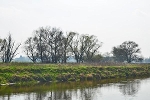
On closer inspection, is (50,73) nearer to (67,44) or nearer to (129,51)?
(67,44)

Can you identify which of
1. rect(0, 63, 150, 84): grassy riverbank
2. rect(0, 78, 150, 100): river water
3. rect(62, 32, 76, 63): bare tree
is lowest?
rect(0, 78, 150, 100): river water

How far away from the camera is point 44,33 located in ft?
317

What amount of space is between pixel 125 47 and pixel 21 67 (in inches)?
3357

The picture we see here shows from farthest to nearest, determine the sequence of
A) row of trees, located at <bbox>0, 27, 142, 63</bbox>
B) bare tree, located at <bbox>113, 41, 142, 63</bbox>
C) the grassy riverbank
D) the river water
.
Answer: bare tree, located at <bbox>113, 41, 142, 63</bbox> → row of trees, located at <bbox>0, 27, 142, 63</bbox> → the grassy riverbank → the river water

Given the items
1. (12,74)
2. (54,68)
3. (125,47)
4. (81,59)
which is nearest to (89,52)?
(81,59)

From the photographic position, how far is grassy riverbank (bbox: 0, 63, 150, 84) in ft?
166

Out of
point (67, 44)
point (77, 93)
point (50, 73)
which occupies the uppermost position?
point (67, 44)

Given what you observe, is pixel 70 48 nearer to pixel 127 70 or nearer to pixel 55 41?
pixel 55 41

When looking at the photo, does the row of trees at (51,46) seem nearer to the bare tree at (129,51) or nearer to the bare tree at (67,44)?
the bare tree at (67,44)

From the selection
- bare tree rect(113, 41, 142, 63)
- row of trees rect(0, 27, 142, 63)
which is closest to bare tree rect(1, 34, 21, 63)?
row of trees rect(0, 27, 142, 63)

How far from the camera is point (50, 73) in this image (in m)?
56.2

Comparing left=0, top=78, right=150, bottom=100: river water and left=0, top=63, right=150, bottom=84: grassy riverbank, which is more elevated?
left=0, top=63, right=150, bottom=84: grassy riverbank

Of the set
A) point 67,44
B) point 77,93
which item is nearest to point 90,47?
point 67,44

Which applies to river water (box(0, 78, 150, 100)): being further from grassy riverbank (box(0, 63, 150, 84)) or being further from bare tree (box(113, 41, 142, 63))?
bare tree (box(113, 41, 142, 63))
